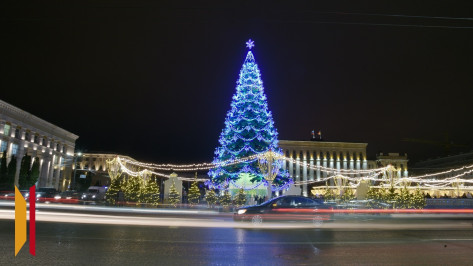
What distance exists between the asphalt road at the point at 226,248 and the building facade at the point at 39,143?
4836 centimetres

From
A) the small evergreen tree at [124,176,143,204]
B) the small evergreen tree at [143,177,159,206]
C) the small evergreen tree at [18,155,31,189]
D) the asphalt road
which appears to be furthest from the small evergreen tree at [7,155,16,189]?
the asphalt road

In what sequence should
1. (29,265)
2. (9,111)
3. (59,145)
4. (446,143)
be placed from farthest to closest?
(446,143) → (59,145) → (9,111) → (29,265)

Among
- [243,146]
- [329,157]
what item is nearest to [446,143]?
[329,157]

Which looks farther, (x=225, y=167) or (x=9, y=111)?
(x=9, y=111)

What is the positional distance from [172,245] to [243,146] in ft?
88.9

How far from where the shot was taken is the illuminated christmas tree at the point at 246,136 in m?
36.1

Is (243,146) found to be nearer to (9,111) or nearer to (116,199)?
(116,199)

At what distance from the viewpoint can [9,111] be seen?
5300 centimetres

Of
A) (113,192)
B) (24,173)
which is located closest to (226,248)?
(113,192)

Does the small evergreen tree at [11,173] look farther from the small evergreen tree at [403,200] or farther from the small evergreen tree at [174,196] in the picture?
the small evergreen tree at [403,200]

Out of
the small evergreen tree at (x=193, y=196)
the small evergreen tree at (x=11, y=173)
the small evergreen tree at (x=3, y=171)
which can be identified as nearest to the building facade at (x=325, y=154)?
the small evergreen tree at (x=193, y=196)

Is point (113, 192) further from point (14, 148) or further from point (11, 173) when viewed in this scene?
point (14, 148)

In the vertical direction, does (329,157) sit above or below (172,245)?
above

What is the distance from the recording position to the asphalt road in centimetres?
755
